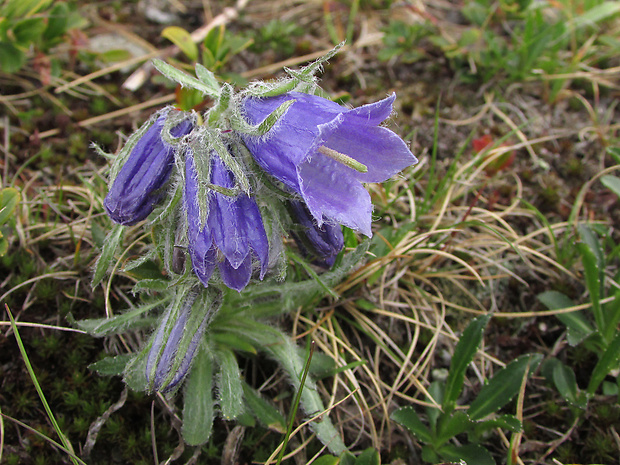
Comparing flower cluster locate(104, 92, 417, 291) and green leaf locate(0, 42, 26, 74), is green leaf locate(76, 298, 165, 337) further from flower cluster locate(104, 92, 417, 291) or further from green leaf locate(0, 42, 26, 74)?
green leaf locate(0, 42, 26, 74)

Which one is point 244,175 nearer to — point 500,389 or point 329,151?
point 329,151

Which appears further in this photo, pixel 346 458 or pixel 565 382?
pixel 565 382

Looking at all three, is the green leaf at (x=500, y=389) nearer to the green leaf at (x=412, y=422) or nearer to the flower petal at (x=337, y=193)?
the green leaf at (x=412, y=422)

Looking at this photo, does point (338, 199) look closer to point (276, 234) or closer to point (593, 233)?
point (276, 234)

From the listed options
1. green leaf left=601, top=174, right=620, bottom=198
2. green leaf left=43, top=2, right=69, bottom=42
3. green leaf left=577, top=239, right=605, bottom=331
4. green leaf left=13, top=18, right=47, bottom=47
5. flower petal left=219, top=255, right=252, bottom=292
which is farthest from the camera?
green leaf left=43, top=2, right=69, bottom=42

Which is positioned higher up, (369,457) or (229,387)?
(229,387)

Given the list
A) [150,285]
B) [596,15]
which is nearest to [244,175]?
[150,285]

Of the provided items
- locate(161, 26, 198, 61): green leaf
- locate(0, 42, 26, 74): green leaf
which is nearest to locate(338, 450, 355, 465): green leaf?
locate(161, 26, 198, 61): green leaf
